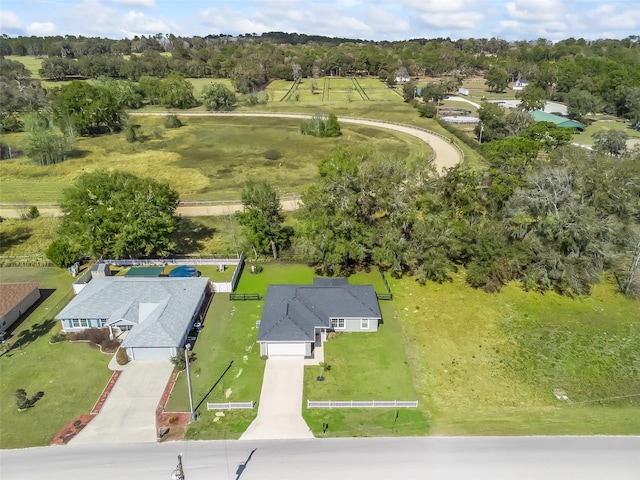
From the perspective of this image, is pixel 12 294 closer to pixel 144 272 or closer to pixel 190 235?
pixel 144 272

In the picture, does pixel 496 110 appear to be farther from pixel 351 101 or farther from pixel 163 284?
pixel 163 284

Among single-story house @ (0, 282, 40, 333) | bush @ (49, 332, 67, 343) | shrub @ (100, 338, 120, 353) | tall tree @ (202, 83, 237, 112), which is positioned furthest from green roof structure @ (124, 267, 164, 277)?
tall tree @ (202, 83, 237, 112)

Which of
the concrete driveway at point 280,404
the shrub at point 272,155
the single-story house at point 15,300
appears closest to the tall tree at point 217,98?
the shrub at point 272,155

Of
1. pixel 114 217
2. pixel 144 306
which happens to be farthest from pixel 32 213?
pixel 144 306

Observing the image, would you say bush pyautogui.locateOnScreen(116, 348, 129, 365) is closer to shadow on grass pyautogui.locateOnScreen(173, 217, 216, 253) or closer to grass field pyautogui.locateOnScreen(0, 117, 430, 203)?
shadow on grass pyautogui.locateOnScreen(173, 217, 216, 253)

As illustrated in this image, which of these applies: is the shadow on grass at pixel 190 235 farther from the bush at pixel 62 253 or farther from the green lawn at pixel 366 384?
the green lawn at pixel 366 384
